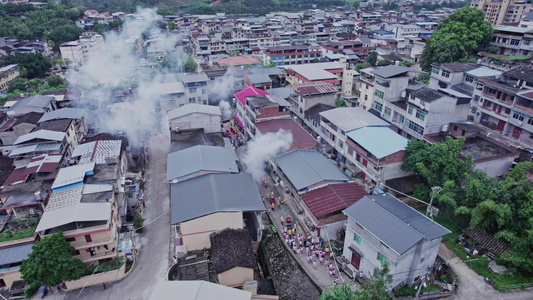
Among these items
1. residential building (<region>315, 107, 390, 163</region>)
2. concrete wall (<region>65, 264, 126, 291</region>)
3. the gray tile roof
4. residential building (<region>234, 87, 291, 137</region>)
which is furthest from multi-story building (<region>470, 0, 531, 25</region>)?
concrete wall (<region>65, 264, 126, 291</region>)

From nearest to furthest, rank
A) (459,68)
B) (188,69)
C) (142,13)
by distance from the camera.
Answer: (459,68) → (188,69) → (142,13)

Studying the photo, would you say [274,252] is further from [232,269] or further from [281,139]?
[281,139]

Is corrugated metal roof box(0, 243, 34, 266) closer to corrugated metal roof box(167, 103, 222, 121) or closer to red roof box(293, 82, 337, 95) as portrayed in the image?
corrugated metal roof box(167, 103, 222, 121)

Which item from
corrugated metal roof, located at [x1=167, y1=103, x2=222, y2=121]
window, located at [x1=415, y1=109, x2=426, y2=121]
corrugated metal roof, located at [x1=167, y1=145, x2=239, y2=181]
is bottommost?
corrugated metal roof, located at [x1=167, y1=145, x2=239, y2=181]

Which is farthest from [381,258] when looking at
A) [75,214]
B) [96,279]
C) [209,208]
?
[75,214]

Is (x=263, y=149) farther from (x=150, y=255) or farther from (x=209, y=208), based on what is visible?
(x=150, y=255)

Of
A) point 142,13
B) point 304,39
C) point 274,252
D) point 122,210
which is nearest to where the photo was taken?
point 274,252

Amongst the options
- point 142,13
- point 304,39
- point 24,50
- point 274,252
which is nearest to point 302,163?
point 274,252
